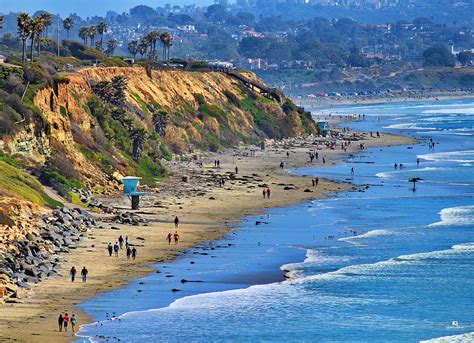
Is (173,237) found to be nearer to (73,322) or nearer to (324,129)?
(73,322)

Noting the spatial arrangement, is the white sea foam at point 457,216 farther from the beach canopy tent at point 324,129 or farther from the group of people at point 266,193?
the beach canopy tent at point 324,129

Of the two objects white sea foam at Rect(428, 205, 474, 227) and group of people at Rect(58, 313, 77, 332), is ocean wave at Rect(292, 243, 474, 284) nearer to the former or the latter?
white sea foam at Rect(428, 205, 474, 227)

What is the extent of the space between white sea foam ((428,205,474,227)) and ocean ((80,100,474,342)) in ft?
0.21

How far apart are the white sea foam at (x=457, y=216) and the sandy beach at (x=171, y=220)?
10461 mm

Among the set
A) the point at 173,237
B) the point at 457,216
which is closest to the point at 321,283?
the point at 173,237

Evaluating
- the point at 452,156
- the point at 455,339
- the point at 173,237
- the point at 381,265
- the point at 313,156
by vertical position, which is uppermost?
the point at 313,156

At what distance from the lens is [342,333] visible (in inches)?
1791

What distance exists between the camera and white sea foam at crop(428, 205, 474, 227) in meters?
74.8

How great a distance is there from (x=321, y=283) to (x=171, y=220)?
61.3ft

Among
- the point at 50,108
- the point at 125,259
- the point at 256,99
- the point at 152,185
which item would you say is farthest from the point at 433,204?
the point at 256,99

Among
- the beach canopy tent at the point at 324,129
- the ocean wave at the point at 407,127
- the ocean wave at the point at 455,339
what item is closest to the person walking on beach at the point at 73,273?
the ocean wave at the point at 455,339

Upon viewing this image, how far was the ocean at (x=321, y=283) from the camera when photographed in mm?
45906

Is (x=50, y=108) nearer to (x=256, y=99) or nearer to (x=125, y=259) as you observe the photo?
(x=125, y=259)

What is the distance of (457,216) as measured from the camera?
7800 centimetres
